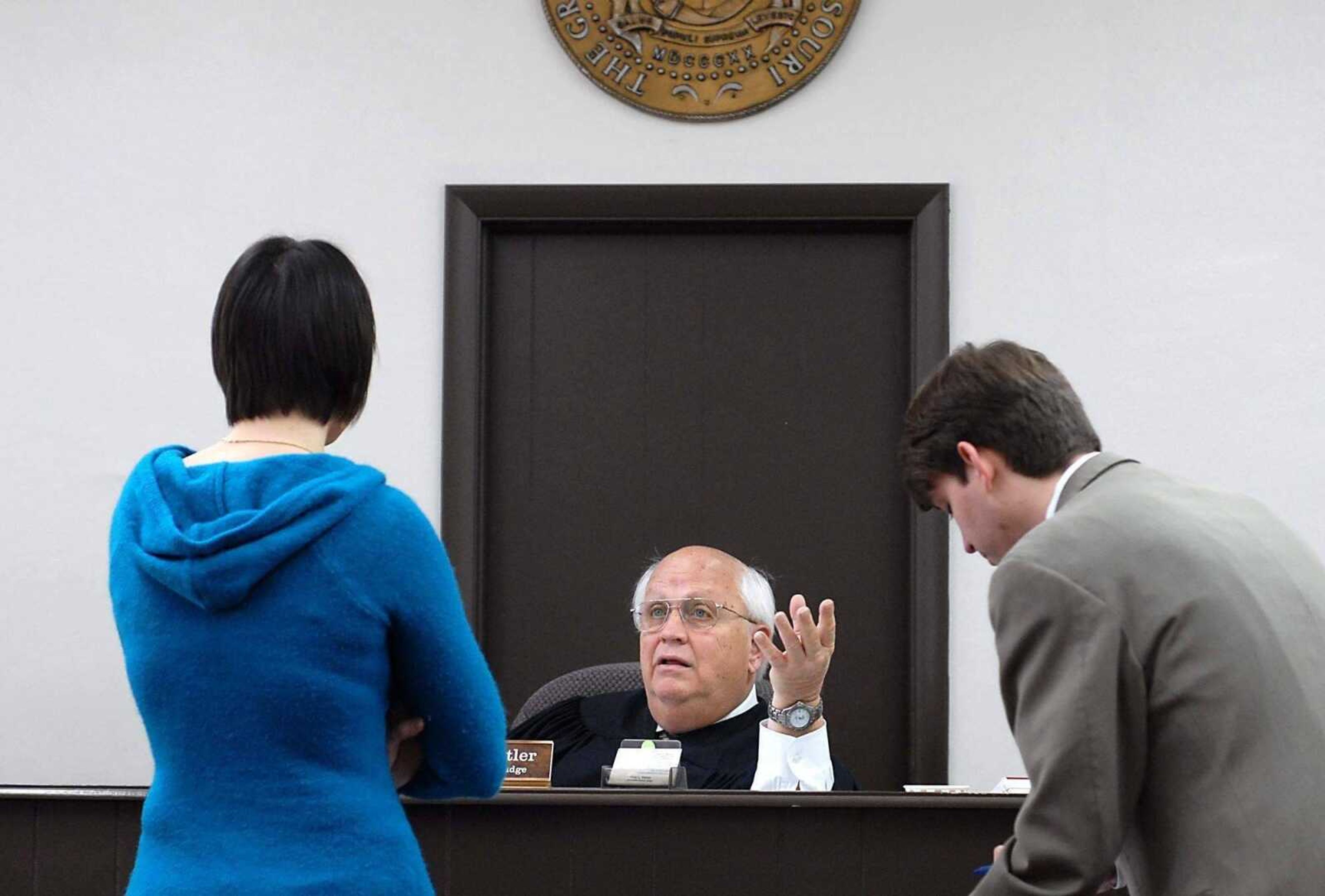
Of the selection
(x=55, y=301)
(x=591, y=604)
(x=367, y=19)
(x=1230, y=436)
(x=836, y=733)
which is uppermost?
(x=367, y=19)

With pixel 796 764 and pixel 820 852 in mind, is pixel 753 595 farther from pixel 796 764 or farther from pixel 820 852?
pixel 820 852

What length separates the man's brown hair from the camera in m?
1.70

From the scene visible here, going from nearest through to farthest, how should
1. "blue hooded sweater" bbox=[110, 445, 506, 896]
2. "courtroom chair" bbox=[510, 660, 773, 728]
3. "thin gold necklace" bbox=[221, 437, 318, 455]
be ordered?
1. "blue hooded sweater" bbox=[110, 445, 506, 896]
2. "thin gold necklace" bbox=[221, 437, 318, 455]
3. "courtroom chair" bbox=[510, 660, 773, 728]

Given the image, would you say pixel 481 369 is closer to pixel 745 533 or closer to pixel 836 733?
pixel 745 533

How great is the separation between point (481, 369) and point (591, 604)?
0.63 metres

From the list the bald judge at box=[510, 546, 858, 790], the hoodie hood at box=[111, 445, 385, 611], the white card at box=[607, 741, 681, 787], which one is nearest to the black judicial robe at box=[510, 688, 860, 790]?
the bald judge at box=[510, 546, 858, 790]

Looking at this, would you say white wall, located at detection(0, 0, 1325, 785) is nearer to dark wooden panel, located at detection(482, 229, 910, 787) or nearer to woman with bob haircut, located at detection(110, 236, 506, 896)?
dark wooden panel, located at detection(482, 229, 910, 787)

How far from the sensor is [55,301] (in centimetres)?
416

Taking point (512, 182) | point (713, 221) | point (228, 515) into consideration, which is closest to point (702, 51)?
point (713, 221)

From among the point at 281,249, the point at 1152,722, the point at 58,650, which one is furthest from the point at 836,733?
the point at 281,249

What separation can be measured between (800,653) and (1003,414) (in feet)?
3.49

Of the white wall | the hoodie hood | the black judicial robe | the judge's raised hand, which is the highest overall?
the white wall

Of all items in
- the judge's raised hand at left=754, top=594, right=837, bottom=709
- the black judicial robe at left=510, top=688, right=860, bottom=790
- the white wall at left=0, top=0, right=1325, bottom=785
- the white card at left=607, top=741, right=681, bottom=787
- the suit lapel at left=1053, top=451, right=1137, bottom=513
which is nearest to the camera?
the suit lapel at left=1053, top=451, right=1137, bottom=513

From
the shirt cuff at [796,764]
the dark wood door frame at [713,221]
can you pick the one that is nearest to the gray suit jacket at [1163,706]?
the shirt cuff at [796,764]
